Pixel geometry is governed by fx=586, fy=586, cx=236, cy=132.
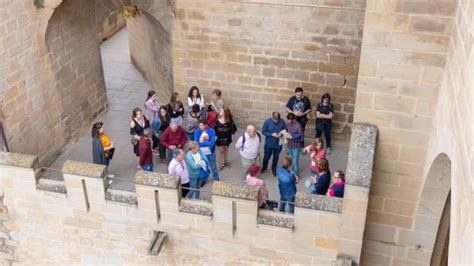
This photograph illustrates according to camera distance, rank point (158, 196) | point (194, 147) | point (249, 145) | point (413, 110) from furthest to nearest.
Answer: point (249, 145) < point (194, 147) < point (158, 196) < point (413, 110)

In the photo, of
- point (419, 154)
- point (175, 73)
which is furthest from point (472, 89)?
point (175, 73)

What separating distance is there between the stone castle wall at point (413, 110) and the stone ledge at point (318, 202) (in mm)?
581

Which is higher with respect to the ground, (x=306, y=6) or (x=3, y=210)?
(x=306, y=6)

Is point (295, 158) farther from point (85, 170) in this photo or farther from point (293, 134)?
point (85, 170)

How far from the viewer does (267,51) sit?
33.4 ft

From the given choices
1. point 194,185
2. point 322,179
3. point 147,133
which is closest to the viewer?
point 322,179

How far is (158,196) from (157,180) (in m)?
0.24

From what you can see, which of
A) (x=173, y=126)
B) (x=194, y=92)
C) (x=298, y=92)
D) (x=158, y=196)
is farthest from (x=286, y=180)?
(x=194, y=92)

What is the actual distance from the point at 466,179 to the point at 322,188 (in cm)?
348

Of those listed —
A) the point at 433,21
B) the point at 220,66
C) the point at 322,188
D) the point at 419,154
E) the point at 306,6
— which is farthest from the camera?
the point at 220,66

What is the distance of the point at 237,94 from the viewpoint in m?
10.8

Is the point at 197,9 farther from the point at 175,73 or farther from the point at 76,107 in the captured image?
the point at 76,107

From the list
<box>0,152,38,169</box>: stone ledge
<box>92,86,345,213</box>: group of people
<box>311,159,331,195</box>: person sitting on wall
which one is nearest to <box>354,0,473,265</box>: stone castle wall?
<box>311,159,331,195</box>: person sitting on wall

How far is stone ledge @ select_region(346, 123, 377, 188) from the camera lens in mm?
6461
